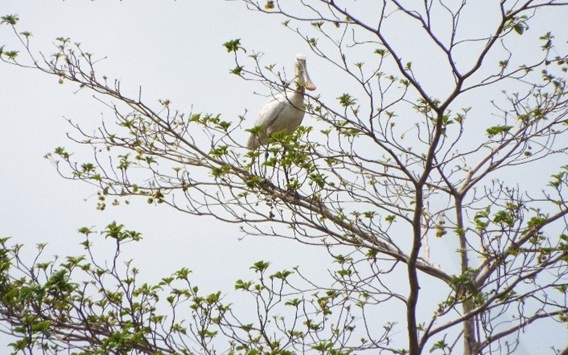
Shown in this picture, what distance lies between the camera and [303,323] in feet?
A: 19.0

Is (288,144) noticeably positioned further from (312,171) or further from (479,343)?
(479,343)

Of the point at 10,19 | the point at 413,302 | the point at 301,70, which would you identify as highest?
the point at 301,70

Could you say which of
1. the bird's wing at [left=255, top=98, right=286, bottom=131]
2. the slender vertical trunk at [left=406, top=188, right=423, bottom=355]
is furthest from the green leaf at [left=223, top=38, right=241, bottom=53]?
the bird's wing at [left=255, top=98, right=286, bottom=131]

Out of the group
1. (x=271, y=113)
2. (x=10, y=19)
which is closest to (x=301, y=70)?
(x=271, y=113)

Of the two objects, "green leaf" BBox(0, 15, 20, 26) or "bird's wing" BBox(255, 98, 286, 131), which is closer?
"green leaf" BBox(0, 15, 20, 26)

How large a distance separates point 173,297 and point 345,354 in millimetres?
1261

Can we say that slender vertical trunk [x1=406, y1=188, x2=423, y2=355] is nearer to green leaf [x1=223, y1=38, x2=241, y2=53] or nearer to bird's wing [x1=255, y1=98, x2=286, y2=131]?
green leaf [x1=223, y1=38, x2=241, y2=53]

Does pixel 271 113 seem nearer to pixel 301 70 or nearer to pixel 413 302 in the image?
pixel 301 70

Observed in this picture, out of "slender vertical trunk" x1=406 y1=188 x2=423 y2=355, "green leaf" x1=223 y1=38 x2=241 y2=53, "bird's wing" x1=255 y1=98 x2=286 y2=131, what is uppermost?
"bird's wing" x1=255 y1=98 x2=286 y2=131

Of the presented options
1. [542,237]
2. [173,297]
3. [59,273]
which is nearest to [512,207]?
[542,237]

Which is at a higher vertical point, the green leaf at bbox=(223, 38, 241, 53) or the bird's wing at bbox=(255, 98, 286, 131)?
the bird's wing at bbox=(255, 98, 286, 131)

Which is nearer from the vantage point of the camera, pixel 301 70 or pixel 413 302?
pixel 413 302

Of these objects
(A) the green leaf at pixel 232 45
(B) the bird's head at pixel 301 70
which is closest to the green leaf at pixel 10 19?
(A) the green leaf at pixel 232 45

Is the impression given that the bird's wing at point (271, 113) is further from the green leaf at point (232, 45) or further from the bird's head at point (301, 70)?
the green leaf at point (232, 45)
